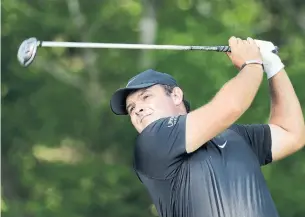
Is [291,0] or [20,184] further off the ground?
[291,0]

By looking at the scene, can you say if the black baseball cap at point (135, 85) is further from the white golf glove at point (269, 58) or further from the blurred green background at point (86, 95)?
the blurred green background at point (86, 95)

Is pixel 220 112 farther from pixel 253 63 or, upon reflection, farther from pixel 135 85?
pixel 135 85

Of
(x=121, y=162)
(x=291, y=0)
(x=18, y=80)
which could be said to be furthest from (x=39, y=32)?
(x=291, y=0)

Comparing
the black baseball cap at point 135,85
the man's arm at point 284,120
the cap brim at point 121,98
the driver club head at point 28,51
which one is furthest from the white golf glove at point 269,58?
the driver club head at point 28,51

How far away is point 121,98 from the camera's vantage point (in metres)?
3.48

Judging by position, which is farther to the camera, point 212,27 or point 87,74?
point 87,74

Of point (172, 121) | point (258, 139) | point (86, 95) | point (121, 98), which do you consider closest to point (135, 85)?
point (121, 98)

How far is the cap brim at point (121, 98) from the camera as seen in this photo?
3.43m

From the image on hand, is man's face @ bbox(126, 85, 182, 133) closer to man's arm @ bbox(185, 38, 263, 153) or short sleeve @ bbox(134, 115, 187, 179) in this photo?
short sleeve @ bbox(134, 115, 187, 179)

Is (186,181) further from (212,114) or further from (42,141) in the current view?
(42,141)

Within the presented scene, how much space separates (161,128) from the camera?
3258mm

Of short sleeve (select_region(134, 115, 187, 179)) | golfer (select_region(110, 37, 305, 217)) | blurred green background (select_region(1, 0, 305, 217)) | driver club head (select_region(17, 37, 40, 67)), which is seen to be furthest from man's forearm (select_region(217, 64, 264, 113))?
blurred green background (select_region(1, 0, 305, 217))

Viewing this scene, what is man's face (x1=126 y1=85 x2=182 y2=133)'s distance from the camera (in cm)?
338

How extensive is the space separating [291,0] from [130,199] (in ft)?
14.6
